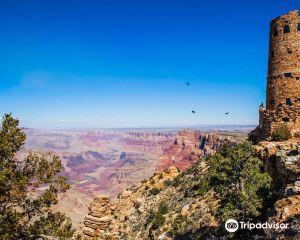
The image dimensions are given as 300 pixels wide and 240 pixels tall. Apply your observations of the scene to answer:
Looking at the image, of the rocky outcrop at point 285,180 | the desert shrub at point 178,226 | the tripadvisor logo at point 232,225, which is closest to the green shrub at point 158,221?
the desert shrub at point 178,226

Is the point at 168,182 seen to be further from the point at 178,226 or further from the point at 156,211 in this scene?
the point at 178,226

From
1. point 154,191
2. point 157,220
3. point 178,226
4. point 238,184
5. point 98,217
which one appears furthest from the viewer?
point 154,191

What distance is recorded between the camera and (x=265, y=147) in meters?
25.3

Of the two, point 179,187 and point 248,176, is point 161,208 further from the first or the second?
point 248,176

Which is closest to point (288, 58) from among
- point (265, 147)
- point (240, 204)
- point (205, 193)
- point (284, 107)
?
point (284, 107)

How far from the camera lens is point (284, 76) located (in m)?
28.0

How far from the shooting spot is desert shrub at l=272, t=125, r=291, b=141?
2634cm

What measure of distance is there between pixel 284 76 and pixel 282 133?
18.3ft

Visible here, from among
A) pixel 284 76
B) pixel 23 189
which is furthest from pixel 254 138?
pixel 23 189

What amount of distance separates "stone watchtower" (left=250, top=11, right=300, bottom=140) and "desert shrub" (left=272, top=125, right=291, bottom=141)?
44 cm

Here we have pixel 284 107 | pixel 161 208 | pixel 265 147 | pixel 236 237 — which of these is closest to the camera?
pixel 236 237

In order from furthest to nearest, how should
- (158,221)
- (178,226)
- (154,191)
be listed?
(154,191) < (158,221) < (178,226)

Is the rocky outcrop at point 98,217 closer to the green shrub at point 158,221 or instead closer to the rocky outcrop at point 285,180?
the green shrub at point 158,221

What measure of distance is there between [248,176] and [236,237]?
15.1ft
